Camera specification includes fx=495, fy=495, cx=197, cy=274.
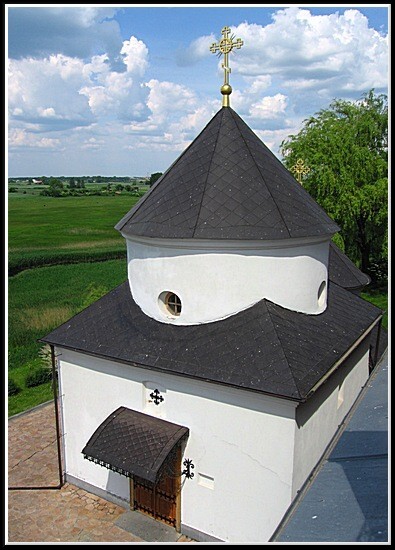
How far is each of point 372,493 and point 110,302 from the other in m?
7.19

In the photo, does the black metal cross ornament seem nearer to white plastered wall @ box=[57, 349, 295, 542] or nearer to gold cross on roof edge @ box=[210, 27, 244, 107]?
white plastered wall @ box=[57, 349, 295, 542]

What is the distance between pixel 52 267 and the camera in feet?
111

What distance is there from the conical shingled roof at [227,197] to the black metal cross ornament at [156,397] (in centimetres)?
301

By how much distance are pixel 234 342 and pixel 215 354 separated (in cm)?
41

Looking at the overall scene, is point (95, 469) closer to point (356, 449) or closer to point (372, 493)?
point (356, 449)

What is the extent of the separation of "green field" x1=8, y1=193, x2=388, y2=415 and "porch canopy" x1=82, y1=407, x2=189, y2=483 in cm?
720

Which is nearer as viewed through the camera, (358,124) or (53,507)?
(53,507)

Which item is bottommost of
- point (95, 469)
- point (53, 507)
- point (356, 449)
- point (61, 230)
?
point (53, 507)

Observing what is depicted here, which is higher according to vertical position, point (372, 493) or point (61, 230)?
point (61, 230)

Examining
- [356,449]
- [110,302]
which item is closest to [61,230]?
[110,302]

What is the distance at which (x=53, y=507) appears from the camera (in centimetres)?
1063

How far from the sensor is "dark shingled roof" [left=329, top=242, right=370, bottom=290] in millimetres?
14578

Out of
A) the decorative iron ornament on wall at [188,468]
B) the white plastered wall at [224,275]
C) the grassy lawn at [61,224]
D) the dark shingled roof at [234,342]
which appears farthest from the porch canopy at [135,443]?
the grassy lawn at [61,224]

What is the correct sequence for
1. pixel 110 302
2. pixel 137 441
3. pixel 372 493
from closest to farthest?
pixel 372 493, pixel 137 441, pixel 110 302
